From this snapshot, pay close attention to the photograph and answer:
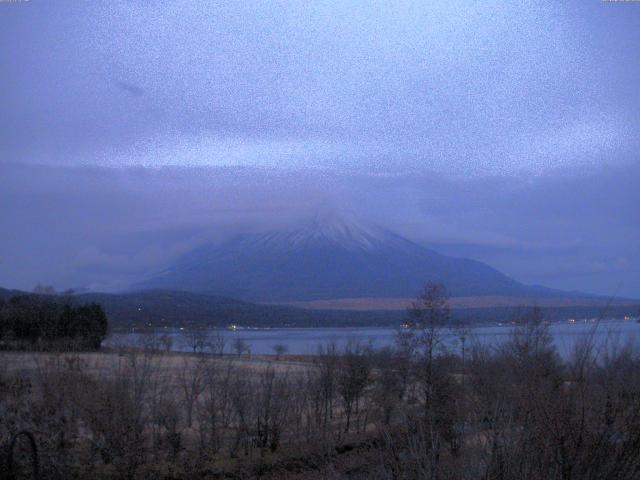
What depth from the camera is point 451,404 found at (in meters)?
18.9

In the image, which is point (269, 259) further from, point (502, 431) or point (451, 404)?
point (502, 431)

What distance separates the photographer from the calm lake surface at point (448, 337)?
1211 cm

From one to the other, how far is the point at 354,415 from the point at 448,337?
4.53 m

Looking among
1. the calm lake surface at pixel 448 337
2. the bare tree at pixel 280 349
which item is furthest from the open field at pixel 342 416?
the bare tree at pixel 280 349

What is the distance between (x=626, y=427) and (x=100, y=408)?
14494 mm

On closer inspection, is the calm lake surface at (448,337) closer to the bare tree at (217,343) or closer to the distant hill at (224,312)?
the bare tree at (217,343)

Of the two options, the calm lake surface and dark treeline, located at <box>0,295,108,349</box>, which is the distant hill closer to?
the calm lake surface

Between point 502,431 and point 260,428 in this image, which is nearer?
point 502,431

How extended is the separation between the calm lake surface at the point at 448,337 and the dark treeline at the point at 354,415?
1.36ft

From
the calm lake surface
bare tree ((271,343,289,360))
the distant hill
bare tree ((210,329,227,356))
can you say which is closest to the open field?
the calm lake surface

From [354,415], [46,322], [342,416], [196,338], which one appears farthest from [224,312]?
[342,416]

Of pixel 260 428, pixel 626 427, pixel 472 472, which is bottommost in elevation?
pixel 260 428

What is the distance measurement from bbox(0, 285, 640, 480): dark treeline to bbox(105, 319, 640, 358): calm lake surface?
1.36 ft

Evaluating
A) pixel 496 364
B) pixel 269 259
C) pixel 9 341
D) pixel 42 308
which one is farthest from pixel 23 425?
pixel 269 259
